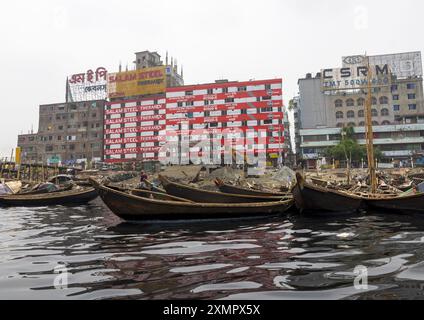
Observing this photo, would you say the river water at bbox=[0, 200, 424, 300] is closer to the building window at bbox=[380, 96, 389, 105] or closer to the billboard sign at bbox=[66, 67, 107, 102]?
the building window at bbox=[380, 96, 389, 105]

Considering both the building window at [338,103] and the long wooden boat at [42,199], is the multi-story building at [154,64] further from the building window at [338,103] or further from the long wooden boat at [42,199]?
the long wooden boat at [42,199]

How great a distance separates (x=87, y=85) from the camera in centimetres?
7262

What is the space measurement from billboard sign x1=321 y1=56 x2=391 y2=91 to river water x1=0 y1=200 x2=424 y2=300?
5786 centimetres

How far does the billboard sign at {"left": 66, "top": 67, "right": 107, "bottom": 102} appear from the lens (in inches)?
2790

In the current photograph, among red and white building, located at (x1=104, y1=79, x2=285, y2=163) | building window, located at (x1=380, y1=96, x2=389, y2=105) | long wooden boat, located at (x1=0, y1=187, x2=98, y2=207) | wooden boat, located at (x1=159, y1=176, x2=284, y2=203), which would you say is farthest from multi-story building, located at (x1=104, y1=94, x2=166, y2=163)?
wooden boat, located at (x1=159, y1=176, x2=284, y2=203)

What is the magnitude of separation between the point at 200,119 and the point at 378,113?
1389 inches

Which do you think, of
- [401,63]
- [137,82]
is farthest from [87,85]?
[401,63]

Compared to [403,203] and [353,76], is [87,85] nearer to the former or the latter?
[353,76]

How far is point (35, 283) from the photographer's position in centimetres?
469

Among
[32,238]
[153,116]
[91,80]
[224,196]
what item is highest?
[91,80]
